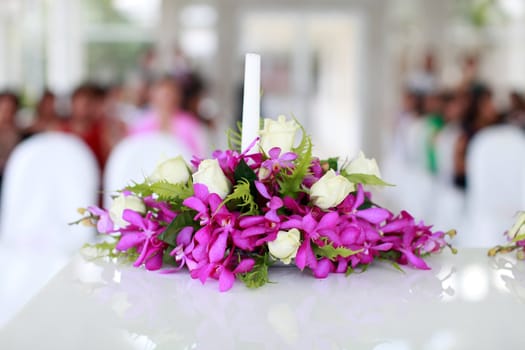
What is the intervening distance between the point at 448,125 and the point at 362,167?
4897mm

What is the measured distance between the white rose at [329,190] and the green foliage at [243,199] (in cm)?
9

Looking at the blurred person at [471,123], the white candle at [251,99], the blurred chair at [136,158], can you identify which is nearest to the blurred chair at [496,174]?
the blurred person at [471,123]

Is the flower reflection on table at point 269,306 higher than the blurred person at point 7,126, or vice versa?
the flower reflection on table at point 269,306

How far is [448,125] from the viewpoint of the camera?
607 cm

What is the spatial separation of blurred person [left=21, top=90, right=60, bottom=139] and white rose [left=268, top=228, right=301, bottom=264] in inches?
157

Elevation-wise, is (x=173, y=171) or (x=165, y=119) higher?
(x=173, y=171)

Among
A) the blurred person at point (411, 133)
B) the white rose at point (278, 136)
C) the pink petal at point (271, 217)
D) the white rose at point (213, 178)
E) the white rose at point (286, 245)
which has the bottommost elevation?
the blurred person at point (411, 133)

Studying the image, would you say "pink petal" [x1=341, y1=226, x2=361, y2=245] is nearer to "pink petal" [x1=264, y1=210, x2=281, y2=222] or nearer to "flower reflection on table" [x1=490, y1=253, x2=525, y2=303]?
"pink petal" [x1=264, y1=210, x2=281, y2=222]

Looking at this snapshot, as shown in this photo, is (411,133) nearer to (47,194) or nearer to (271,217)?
(47,194)

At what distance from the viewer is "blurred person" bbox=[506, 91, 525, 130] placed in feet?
24.4

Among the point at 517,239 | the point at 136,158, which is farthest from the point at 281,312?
the point at 136,158

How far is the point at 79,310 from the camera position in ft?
3.36

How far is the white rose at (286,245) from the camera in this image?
45.6 inches

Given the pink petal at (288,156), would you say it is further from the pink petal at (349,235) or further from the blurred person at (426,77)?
the blurred person at (426,77)
